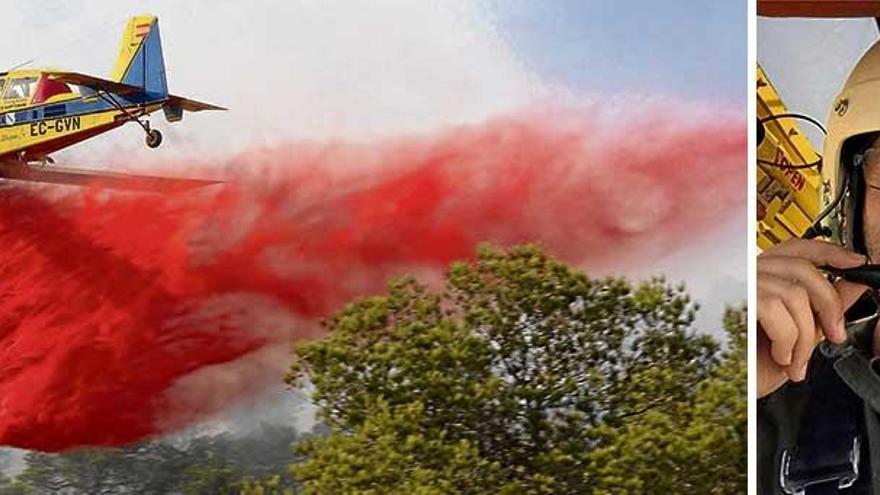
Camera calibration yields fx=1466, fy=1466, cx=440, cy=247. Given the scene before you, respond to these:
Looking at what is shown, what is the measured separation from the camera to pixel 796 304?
3592 millimetres

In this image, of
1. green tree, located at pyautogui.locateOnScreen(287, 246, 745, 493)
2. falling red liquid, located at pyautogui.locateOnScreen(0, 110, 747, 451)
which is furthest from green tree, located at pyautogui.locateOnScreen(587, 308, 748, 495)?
falling red liquid, located at pyautogui.locateOnScreen(0, 110, 747, 451)

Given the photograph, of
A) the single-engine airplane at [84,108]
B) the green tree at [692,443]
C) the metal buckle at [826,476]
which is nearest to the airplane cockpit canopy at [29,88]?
the single-engine airplane at [84,108]

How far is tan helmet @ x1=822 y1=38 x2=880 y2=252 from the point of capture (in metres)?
3.62

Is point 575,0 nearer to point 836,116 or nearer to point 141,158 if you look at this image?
point 836,116

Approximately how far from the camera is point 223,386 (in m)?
3.36

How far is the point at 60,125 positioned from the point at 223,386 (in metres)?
0.70

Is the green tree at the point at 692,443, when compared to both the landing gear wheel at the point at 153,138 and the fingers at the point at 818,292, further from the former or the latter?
the landing gear wheel at the point at 153,138

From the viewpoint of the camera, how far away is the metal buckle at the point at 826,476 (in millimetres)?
3604

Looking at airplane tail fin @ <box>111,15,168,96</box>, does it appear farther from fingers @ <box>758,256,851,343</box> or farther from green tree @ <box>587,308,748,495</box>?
fingers @ <box>758,256,851,343</box>

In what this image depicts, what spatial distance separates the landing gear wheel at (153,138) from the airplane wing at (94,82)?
98 millimetres

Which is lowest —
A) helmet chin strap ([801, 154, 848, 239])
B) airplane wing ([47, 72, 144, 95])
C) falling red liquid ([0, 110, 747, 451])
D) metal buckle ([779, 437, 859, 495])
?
metal buckle ([779, 437, 859, 495])

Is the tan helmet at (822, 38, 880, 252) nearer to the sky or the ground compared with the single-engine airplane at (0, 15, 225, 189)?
nearer to the sky

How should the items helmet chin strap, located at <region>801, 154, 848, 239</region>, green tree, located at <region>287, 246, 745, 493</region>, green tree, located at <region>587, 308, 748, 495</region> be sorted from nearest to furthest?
1. green tree, located at <region>287, 246, 745, 493</region>
2. green tree, located at <region>587, 308, 748, 495</region>
3. helmet chin strap, located at <region>801, 154, 848, 239</region>

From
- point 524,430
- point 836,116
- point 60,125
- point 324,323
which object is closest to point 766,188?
point 836,116
